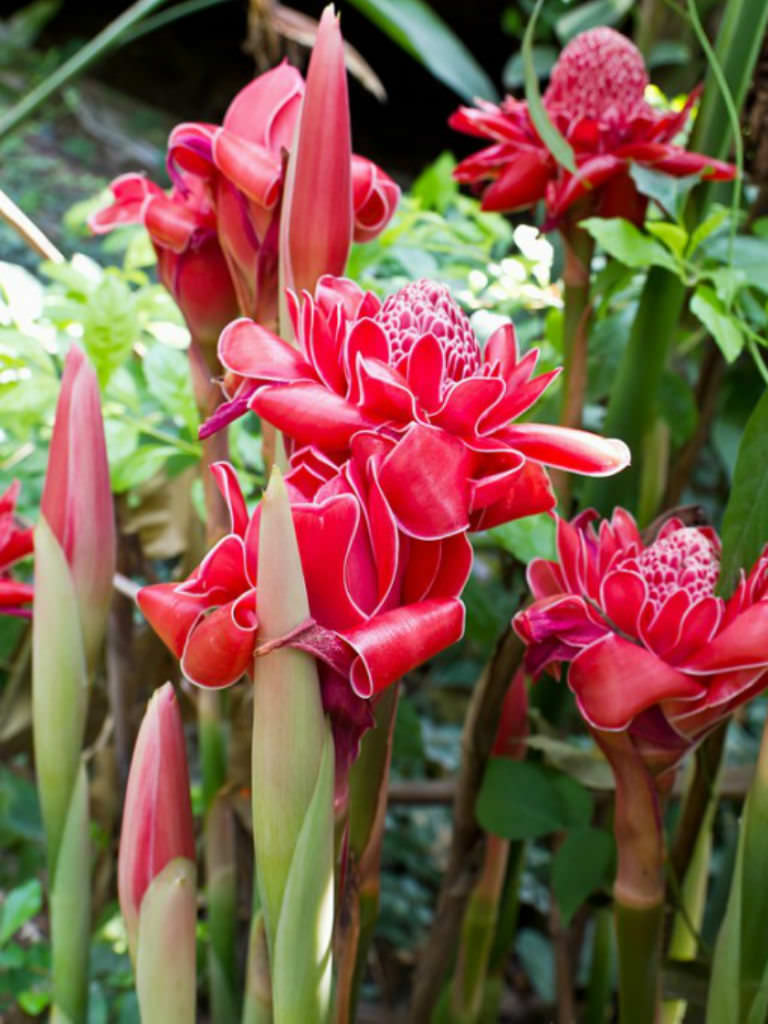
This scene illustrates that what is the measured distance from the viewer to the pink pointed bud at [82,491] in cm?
32

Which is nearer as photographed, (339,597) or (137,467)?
(339,597)

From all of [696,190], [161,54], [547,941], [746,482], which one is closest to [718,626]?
[746,482]

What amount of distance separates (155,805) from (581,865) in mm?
216

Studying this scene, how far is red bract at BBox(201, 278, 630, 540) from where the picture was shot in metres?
0.23

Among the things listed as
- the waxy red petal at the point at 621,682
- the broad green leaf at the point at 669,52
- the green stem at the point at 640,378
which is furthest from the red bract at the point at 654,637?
the broad green leaf at the point at 669,52

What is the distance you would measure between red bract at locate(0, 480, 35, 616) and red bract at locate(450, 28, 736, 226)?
0.70 feet

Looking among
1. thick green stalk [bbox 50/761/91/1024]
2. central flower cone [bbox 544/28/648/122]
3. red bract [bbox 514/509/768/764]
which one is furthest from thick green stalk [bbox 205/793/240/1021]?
central flower cone [bbox 544/28/648/122]

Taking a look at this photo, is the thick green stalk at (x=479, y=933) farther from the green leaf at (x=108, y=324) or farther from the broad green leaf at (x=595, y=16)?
the broad green leaf at (x=595, y=16)

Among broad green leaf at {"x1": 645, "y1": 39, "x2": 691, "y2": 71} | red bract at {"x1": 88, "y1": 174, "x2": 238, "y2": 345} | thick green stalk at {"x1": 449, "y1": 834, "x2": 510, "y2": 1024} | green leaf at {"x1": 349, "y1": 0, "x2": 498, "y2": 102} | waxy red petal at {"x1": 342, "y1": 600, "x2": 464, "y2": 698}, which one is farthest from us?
broad green leaf at {"x1": 645, "y1": 39, "x2": 691, "y2": 71}

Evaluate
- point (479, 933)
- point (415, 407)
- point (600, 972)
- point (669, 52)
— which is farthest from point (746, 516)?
point (669, 52)

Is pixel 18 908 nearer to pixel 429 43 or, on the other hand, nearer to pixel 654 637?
pixel 654 637

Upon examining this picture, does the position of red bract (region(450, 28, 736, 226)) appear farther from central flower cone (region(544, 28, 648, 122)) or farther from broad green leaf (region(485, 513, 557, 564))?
broad green leaf (region(485, 513, 557, 564))

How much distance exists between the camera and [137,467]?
1.41ft

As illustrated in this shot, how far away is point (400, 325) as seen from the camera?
0.86 feet
